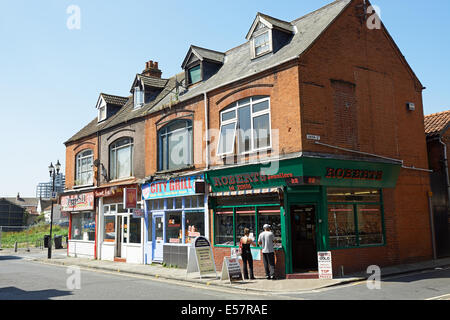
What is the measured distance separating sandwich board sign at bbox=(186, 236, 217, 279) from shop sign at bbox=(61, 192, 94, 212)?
11.8 m

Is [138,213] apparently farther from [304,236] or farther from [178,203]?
[304,236]

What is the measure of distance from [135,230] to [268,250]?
1026 centimetres

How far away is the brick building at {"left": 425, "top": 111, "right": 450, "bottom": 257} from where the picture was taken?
18.8 meters

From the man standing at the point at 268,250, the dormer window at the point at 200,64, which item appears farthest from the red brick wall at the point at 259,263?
the dormer window at the point at 200,64

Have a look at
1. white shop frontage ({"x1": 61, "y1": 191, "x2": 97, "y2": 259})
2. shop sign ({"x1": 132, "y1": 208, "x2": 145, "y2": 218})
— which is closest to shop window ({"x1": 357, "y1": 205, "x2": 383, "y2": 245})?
shop sign ({"x1": 132, "y1": 208, "x2": 145, "y2": 218})

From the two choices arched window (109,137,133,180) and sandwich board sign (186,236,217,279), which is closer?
sandwich board sign (186,236,217,279)

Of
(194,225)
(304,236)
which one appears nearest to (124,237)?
(194,225)

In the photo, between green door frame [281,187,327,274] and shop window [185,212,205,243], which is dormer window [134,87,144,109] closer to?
shop window [185,212,205,243]

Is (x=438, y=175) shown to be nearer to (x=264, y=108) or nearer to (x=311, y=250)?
(x=311, y=250)

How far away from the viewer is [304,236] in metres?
15.5

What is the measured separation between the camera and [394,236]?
1642cm

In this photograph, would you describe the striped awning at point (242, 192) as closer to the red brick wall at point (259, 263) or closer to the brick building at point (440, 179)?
the red brick wall at point (259, 263)
